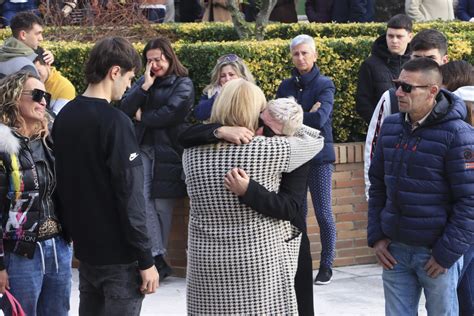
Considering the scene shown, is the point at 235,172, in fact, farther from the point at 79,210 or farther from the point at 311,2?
the point at 311,2

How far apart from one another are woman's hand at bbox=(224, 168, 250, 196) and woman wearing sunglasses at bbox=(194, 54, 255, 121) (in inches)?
109

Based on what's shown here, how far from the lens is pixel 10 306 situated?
5309 mm

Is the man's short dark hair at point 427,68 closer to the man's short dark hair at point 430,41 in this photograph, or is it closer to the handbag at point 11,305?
the man's short dark hair at point 430,41

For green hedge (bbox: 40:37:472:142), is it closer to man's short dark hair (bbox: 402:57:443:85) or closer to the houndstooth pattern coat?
man's short dark hair (bbox: 402:57:443:85)

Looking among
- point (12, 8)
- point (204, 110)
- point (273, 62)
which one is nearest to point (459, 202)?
→ point (204, 110)

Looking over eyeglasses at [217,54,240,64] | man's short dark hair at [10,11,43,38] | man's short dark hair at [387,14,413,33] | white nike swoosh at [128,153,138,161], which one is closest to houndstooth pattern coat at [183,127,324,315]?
white nike swoosh at [128,153,138,161]

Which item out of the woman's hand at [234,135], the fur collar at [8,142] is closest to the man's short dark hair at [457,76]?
the woman's hand at [234,135]

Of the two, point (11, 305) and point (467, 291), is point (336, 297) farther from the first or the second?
point (11, 305)

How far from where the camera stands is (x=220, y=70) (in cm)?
809

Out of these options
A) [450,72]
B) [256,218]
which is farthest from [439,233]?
[450,72]

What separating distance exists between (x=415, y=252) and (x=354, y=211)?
11.5 ft

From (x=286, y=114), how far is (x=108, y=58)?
0.91 meters

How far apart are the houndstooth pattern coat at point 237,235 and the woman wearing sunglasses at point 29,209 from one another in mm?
680

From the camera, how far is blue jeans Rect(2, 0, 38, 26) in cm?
1398
